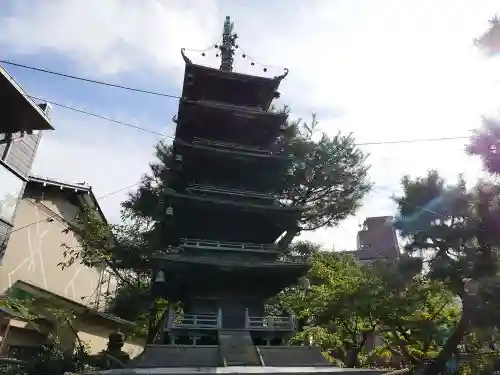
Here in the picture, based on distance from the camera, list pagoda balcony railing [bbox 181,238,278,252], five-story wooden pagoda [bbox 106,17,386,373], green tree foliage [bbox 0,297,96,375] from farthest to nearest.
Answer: green tree foliage [bbox 0,297,96,375] < pagoda balcony railing [bbox 181,238,278,252] < five-story wooden pagoda [bbox 106,17,386,373]

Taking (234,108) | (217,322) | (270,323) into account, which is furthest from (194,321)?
(234,108)

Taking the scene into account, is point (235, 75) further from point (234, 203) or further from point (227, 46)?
point (234, 203)

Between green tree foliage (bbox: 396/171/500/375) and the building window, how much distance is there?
15.9m

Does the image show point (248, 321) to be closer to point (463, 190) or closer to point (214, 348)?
point (214, 348)

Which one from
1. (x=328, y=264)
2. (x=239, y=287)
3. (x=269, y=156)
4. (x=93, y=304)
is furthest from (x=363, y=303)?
(x=93, y=304)

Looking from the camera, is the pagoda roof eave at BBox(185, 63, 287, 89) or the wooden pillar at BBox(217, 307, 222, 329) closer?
the wooden pillar at BBox(217, 307, 222, 329)

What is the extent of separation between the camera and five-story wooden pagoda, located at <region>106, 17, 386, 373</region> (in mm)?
11812

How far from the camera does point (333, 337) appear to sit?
20938 mm

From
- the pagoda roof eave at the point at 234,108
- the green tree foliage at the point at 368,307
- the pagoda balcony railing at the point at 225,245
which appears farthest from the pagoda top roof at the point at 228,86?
the green tree foliage at the point at 368,307

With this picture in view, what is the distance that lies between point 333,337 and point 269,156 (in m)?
11.6

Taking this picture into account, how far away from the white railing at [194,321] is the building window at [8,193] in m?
6.40

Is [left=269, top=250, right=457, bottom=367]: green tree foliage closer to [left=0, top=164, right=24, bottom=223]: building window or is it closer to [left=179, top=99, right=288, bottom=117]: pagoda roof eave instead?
[left=179, top=99, right=288, bottom=117]: pagoda roof eave

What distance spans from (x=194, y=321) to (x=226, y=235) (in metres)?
3.95

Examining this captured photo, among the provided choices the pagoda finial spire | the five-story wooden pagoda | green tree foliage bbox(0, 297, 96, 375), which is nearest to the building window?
green tree foliage bbox(0, 297, 96, 375)
